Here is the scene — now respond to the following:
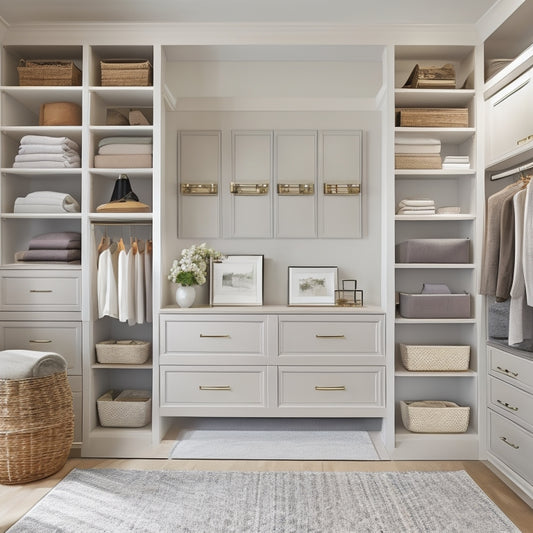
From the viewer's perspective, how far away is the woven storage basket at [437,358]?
11.0 feet

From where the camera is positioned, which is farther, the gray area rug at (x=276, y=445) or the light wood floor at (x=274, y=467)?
the gray area rug at (x=276, y=445)

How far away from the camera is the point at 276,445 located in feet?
11.1

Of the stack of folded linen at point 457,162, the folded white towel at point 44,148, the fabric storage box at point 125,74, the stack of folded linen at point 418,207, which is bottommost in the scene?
the stack of folded linen at point 418,207

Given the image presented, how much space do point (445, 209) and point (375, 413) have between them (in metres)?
1.44

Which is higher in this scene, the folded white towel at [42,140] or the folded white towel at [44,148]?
the folded white towel at [42,140]

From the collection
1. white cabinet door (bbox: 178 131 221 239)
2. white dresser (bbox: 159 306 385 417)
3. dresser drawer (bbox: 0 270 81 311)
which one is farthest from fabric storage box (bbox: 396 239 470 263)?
dresser drawer (bbox: 0 270 81 311)

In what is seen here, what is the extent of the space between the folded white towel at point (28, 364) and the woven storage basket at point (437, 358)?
2222 mm

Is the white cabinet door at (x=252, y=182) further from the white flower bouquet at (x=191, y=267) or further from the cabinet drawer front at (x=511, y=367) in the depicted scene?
the cabinet drawer front at (x=511, y=367)

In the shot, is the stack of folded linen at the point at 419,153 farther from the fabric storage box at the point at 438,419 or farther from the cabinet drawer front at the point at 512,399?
the fabric storage box at the point at 438,419

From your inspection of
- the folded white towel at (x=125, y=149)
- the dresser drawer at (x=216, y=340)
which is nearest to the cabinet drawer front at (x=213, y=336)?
the dresser drawer at (x=216, y=340)

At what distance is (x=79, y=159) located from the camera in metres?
3.48

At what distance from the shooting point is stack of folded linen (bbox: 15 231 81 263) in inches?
132

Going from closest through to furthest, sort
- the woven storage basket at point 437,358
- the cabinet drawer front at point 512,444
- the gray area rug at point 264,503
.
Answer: the gray area rug at point 264,503, the cabinet drawer front at point 512,444, the woven storage basket at point 437,358

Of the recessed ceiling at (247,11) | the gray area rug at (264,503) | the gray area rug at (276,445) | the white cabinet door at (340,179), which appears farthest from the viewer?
the white cabinet door at (340,179)
